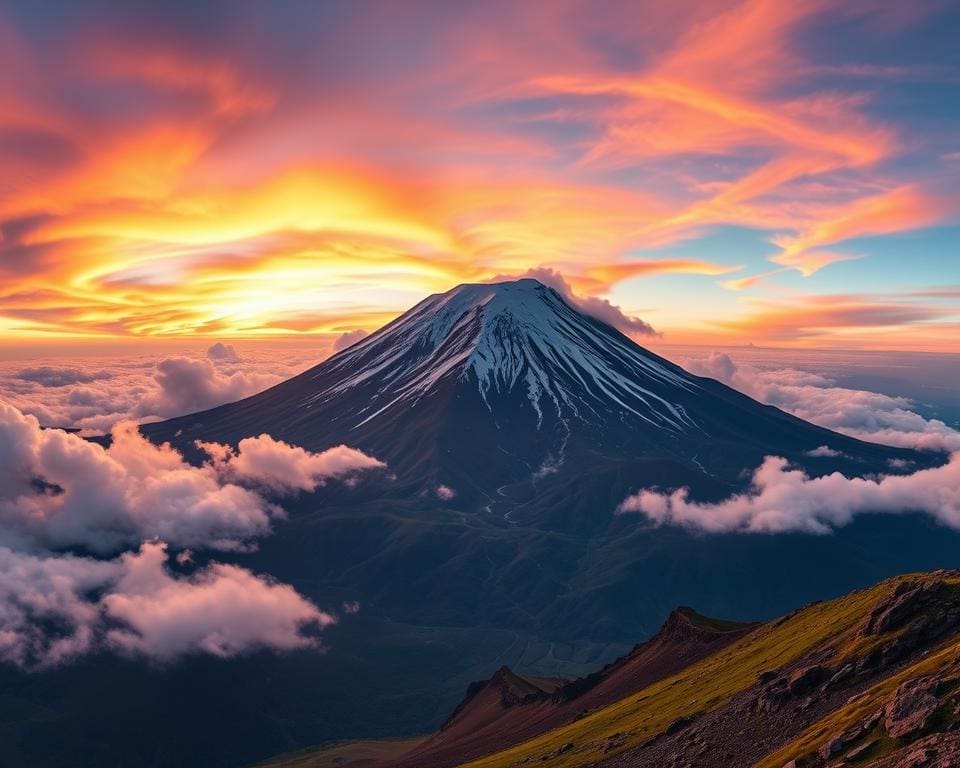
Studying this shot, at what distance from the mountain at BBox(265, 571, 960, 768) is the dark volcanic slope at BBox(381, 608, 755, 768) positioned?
1.78 feet

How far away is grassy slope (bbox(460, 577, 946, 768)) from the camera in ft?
261

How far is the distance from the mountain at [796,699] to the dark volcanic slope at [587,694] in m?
0.54

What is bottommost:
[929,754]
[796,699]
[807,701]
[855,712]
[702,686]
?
[702,686]

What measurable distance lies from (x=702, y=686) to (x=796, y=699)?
86.7 feet

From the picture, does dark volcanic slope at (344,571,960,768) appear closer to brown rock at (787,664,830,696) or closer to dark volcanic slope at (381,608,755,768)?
brown rock at (787,664,830,696)

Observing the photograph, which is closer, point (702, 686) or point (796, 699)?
point (796, 699)

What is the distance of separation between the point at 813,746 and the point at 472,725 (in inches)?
4624

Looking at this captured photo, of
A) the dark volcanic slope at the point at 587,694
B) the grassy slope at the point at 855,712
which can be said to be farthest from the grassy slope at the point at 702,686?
the grassy slope at the point at 855,712

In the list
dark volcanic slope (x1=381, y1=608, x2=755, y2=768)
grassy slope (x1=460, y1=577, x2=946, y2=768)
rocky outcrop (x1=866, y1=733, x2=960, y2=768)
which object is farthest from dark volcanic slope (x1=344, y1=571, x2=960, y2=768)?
dark volcanic slope (x1=381, y1=608, x2=755, y2=768)

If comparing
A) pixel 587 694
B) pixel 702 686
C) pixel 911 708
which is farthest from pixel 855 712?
pixel 587 694

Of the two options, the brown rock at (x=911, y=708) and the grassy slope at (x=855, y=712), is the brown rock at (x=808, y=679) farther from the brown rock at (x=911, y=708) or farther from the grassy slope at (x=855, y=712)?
the brown rock at (x=911, y=708)

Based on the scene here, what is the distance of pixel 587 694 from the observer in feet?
421

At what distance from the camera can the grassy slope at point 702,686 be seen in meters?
79.5

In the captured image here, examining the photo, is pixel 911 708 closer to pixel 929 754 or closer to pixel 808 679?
pixel 929 754
